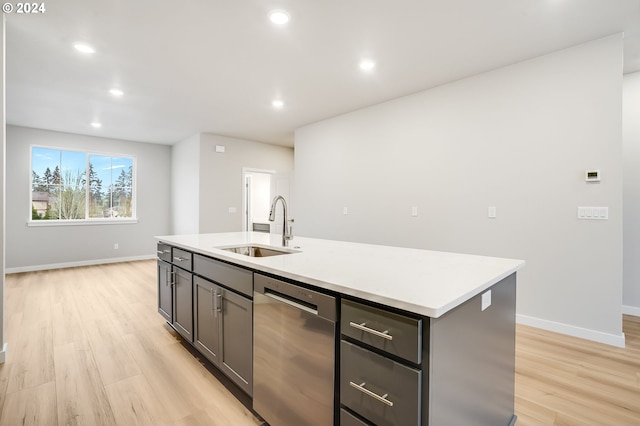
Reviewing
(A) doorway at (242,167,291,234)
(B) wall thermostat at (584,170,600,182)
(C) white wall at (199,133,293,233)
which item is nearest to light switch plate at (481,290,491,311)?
(B) wall thermostat at (584,170,600,182)

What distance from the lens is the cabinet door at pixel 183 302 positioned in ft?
8.04

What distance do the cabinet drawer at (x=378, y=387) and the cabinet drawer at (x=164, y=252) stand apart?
222 cm

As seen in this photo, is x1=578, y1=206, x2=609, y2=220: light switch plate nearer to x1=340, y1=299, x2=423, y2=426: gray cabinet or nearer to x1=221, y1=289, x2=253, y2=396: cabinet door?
x1=340, y1=299, x2=423, y2=426: gray cabinet

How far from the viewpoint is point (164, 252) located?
293cm

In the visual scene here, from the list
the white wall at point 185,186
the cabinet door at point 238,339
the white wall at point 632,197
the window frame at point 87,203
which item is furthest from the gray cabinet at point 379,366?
the window frame at point 87,203

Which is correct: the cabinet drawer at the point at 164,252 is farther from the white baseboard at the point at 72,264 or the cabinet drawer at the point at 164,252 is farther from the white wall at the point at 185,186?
the white baseboard at the point at 72,264

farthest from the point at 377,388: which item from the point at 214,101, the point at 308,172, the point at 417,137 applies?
the point at 308,172

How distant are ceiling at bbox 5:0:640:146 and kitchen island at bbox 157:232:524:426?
1869 mm

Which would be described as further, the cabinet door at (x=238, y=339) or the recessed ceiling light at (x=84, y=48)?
the recessed ceiling light at (x=84, y=48)

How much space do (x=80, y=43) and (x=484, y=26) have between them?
348 cm

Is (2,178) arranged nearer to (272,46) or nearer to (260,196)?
(272,46)

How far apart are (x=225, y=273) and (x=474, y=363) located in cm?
145

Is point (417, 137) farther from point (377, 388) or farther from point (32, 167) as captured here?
point (32, 167)

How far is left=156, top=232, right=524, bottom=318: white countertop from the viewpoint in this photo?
105cm
